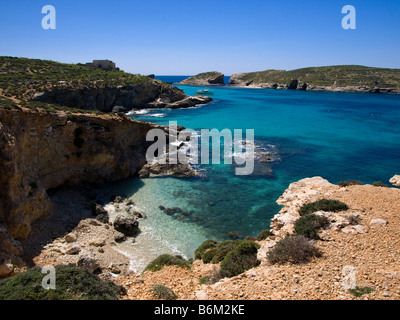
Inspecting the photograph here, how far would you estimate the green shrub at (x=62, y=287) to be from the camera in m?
6.82

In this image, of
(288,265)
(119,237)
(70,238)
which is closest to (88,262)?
(70,238)

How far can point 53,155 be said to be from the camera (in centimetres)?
1931

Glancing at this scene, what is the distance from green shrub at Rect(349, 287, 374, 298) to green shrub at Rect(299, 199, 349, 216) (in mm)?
5603

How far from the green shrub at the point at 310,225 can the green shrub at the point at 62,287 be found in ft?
23.7

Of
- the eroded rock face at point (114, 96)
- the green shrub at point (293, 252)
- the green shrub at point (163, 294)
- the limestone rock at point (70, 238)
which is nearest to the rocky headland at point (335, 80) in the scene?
the eroded rock face at point (114, 96)

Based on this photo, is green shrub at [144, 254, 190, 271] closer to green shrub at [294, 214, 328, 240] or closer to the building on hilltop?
green shrub at [294, 214, 328, 240]

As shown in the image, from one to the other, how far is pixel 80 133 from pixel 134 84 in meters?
43.3

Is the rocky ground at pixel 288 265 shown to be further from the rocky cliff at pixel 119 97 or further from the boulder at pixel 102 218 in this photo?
the rocky cliff at pixel 119 97

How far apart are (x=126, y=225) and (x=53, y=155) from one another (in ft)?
26.4

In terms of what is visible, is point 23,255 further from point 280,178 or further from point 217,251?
point 280,178

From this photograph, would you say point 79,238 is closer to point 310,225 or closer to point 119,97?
point 310,225

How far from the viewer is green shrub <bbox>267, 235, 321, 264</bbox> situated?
8.87 m

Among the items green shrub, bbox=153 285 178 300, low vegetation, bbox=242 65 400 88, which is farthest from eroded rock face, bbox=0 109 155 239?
low vegetation, bbox=242 65 400 88
